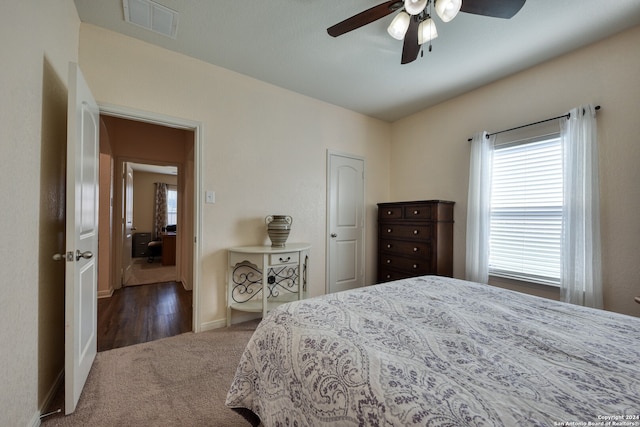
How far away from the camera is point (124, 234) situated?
4.16 metres

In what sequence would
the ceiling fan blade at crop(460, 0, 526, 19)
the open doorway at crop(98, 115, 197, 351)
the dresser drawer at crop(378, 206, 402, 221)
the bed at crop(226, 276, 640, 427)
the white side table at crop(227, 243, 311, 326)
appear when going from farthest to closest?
the dresser drawer at crop(378, 206, 402, 221) < the open doorway at crop(98, 115, 197, 351) < the white side table at crop(227, 243, 311, 326) < the ceiling fan blade at crop(460, 0, 526, 19) < the bed at crop(226, 276, 640, 427)

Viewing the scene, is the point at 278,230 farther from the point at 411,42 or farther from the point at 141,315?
the point at 411,42

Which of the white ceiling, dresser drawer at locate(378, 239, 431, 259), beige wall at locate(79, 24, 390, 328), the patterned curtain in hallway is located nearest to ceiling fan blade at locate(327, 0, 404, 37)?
the white ceiling

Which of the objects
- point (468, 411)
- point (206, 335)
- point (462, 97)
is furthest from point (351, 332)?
point (462, 97)

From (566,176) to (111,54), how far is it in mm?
4030

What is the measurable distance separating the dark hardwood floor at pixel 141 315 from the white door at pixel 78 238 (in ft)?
2.03

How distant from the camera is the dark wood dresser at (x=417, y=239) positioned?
3062 millimetres

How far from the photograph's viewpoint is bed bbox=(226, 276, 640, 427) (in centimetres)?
63

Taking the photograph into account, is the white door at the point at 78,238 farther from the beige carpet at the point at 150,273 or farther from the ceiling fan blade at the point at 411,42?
the beige carpet at the point at 150,273

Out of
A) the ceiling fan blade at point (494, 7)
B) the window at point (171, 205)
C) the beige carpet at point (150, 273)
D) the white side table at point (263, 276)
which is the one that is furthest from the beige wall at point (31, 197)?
the window at point (171, 205)

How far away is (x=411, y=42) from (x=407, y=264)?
2414 millimetres

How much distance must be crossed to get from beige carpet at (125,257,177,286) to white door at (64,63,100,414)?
2931 mm

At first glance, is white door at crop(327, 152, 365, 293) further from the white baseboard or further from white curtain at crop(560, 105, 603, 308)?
white curtain at crop(560, 105, 603, 308)

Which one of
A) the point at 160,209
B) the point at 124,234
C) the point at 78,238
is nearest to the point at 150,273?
the point at 124,234
